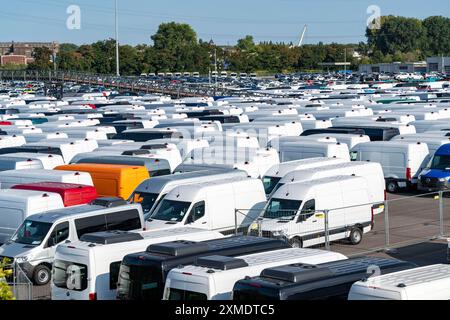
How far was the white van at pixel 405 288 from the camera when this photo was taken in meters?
9.38

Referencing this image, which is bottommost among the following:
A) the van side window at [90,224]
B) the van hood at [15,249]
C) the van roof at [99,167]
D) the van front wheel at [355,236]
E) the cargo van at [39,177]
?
the van front wheel at [355,236]

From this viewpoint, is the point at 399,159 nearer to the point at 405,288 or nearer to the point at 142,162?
the point at 142,162

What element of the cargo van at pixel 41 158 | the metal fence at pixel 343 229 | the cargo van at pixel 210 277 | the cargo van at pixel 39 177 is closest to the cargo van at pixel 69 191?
the cargo van at pixel 39 177

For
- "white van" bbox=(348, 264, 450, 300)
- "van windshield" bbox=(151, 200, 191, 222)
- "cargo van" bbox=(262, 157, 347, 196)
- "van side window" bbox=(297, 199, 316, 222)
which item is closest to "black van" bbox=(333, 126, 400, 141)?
"cargo van" bbox=(262, 157, 347, 196)

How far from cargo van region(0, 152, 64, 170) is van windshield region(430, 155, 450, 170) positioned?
34.8ft

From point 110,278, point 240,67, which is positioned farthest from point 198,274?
point 240,67

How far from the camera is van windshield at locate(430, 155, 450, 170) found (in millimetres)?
24547

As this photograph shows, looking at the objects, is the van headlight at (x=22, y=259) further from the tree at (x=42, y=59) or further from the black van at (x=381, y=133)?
the tree at (x=42, y=59)

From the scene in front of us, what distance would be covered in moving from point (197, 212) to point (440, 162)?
9669 mm

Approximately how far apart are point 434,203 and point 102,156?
9.02 m

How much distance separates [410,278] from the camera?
32.5 feet

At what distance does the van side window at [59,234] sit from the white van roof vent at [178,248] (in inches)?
148

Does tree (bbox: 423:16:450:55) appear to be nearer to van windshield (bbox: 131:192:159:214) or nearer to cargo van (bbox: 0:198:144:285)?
van windshield (bbox: 131:192:159:214)

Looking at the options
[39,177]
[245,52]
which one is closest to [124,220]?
[39,177]
